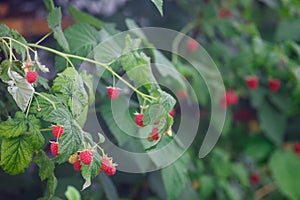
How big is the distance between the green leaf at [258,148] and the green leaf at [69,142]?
57.7 inches

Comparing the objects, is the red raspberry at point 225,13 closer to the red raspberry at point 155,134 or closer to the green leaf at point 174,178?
the green leaf at point 174,178

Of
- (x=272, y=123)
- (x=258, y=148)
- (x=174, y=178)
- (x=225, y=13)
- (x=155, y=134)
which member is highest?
(x=155, y=134)

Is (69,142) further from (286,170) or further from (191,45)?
(286,170)

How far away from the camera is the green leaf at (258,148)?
223 cm

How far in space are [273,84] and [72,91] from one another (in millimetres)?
1251

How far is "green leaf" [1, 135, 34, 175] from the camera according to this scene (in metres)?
0.88

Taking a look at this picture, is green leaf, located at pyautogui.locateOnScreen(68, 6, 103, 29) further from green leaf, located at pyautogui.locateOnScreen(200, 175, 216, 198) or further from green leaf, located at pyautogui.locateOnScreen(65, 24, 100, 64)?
green leaf, located at pyautogui.locateOnScreen(200, 175, 216, 198)

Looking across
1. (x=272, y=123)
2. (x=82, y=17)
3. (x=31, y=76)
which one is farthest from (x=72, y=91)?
(x=272, y=123)

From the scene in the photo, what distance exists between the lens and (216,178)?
1.93 m

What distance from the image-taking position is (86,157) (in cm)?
83

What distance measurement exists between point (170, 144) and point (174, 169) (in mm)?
82

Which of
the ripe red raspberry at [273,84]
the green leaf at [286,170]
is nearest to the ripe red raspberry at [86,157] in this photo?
the ripe red raspberry at [273,84]

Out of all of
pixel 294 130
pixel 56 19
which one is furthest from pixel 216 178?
pixel 56 19

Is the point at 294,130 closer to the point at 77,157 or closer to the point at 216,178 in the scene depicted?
the point at 216,178
